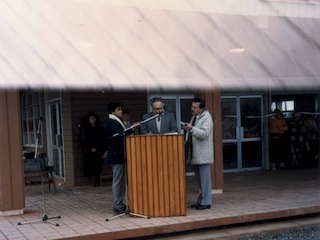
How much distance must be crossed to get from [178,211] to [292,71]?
141 inches

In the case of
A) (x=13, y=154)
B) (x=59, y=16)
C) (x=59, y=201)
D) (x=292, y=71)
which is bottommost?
(x=59, y=201)

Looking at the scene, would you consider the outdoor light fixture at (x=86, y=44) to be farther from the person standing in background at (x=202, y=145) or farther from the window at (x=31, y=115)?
the window at (x=31, y=115)

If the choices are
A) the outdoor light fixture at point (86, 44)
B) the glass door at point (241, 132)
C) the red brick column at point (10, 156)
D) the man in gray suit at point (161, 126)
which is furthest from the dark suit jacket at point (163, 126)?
the glass door at point (241, 132)

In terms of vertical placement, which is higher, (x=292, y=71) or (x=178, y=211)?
(x=292, y=71)

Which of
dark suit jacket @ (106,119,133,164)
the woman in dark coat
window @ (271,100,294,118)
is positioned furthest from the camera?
window @ (271,100,294,118)

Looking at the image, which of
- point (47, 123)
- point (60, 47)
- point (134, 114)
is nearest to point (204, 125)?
point (134, 114)

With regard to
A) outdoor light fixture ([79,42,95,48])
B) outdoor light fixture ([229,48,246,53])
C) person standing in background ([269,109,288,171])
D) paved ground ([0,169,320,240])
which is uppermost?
outdoor light fixture ([79,42,95,48])

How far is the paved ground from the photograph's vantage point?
4137 mm

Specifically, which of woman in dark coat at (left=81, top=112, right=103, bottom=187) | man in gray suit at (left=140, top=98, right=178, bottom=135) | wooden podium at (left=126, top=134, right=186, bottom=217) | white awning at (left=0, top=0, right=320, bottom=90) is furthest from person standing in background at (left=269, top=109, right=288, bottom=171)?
white awning at (left=0, top=0, right=320, bottom=90)

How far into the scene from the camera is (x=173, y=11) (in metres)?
1.12

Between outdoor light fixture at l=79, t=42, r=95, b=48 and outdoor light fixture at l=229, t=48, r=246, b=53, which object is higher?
outdoor light fixture at l=79, t=42, r=95, b=48

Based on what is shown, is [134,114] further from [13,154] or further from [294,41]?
[294,41]

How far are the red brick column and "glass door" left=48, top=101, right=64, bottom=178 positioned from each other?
3.16 metres

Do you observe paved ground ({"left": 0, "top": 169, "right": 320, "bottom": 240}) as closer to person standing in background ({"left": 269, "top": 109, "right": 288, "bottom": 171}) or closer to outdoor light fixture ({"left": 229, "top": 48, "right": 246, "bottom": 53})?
person standing in background ({"left": 269, "top": 109, "right": 288, "bottom": 171})
